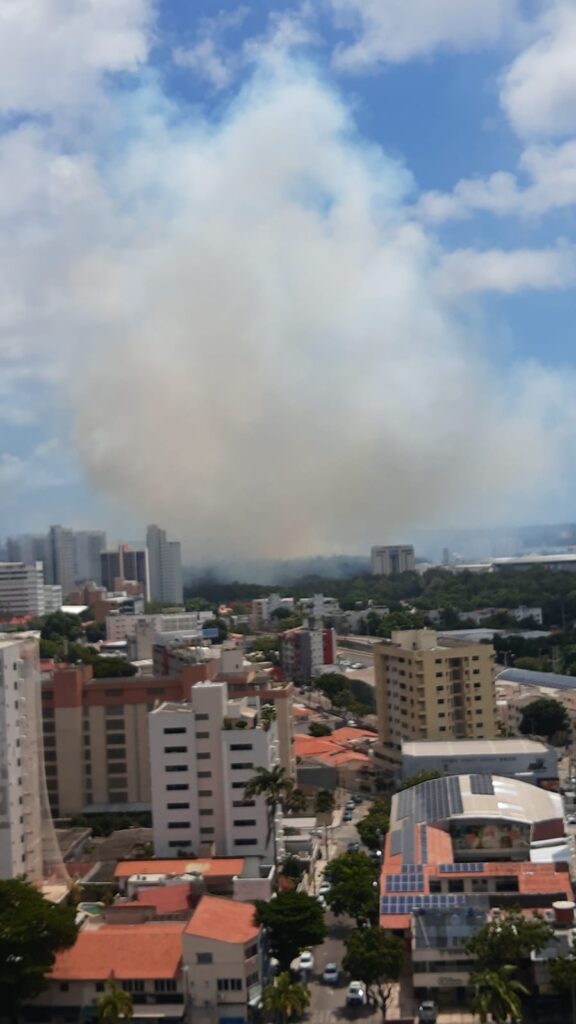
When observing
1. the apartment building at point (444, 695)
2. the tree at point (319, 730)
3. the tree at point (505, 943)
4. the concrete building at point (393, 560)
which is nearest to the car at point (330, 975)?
the tree at point (505, 943)

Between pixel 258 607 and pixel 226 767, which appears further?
pixel 258 607

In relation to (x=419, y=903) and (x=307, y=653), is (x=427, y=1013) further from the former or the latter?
(x=307, y=653)

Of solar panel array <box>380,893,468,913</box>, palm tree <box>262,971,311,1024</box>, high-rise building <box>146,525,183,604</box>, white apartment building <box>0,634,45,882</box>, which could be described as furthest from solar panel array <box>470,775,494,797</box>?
high-rise building <box>146,525,183,604</box>

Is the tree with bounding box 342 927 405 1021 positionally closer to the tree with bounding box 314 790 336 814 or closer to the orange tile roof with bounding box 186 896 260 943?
the orange tile roof with bounding box 186 896 260 943

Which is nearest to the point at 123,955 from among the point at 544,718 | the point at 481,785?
the point at 481,785

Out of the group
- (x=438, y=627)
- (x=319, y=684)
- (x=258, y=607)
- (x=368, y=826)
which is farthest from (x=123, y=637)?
(x=368, y=826)

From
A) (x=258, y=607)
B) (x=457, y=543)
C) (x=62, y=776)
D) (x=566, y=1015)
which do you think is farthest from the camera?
(x=457, y=543)

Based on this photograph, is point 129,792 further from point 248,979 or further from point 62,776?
point 248,979
